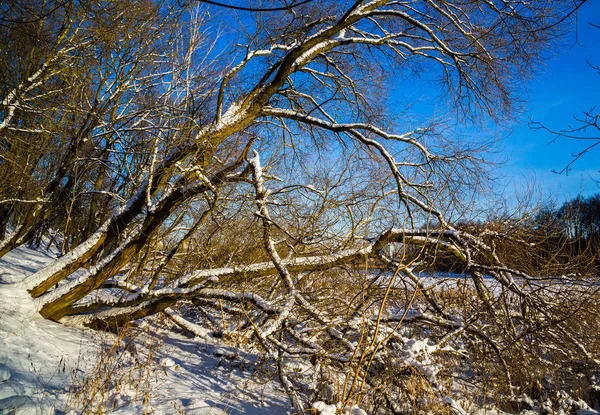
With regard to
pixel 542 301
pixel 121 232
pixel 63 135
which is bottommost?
pixel 121 232

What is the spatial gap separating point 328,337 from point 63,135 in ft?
23.6

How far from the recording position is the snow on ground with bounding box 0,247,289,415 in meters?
2.86

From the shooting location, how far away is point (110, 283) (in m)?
5.20

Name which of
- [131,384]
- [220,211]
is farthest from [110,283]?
[131,384]

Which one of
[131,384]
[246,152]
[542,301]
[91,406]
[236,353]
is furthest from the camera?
[246,152]

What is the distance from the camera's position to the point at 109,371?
3.15 metres

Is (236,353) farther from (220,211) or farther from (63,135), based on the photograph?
(63,135)

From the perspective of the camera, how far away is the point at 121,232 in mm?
4844

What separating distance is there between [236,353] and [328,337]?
1253mm

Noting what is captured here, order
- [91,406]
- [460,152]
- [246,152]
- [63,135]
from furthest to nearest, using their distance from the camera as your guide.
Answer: [63,135] < [460,152] < [246,152] < [91,406]

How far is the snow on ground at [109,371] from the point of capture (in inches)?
112

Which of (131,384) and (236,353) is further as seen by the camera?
(236,353)

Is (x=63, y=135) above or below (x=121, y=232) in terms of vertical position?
above

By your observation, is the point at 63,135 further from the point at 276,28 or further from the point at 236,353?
the point at 236,353
